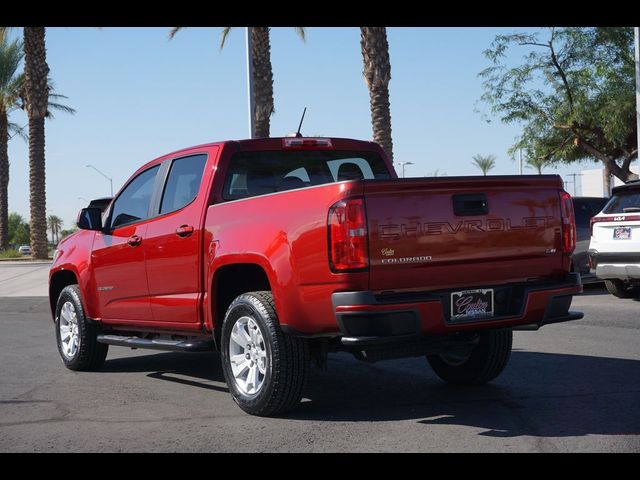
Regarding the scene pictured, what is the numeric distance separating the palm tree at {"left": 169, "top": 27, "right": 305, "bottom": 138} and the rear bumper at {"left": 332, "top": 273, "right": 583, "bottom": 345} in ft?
62.8

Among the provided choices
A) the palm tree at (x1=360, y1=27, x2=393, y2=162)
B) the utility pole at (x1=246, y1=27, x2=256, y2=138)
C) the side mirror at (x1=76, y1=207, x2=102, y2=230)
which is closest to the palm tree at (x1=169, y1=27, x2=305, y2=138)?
the utility pole at (x1=246, y1=27, x2=256, y2=138)

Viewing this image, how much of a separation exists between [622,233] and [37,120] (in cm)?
2429

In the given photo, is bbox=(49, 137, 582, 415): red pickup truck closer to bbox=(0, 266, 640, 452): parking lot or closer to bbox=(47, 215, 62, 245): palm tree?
bbox=(0, 266, 640, 452): parking lot

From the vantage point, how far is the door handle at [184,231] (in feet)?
23.2

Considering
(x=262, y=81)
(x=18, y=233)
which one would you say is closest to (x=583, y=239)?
(x=262, y=81)

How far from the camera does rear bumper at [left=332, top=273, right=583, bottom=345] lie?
18.3ft

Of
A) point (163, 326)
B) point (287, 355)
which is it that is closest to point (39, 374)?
point (163, 326)

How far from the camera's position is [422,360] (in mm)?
8945

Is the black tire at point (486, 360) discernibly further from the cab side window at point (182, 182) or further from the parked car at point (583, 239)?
the parked car at point (583, 239)

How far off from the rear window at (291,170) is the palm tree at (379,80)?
50.2 ft

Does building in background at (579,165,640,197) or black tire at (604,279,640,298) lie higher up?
building in background at (579,165,640,197)

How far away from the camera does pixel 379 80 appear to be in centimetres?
2320

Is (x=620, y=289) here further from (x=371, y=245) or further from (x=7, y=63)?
(x=7, y=63)
